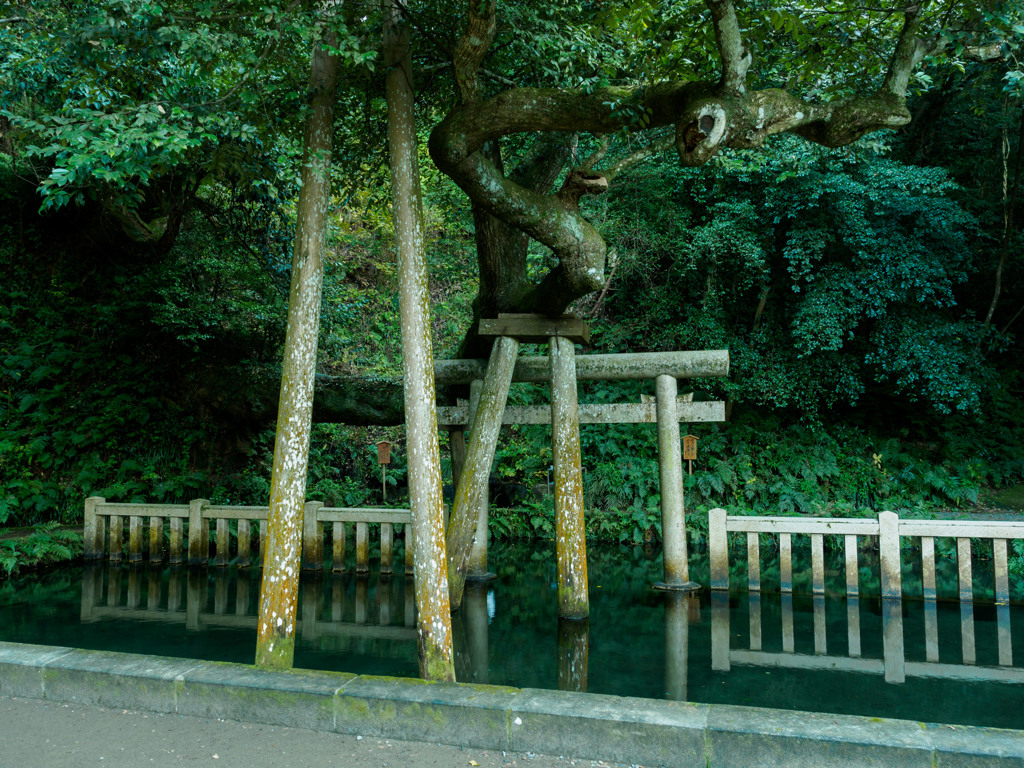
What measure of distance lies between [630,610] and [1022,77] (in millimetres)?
6526

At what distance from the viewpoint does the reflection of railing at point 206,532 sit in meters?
10.3

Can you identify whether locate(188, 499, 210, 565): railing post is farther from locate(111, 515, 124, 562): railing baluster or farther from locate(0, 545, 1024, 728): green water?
locate(111, 515, 124, 562): railing baluster

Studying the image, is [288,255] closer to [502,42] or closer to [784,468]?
[502,42]

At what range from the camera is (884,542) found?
28.1 ft

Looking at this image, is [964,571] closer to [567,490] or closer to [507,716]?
[567,490]

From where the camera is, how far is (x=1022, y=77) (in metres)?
6.20

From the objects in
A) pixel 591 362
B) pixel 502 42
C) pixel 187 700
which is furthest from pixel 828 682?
pixel 502 42

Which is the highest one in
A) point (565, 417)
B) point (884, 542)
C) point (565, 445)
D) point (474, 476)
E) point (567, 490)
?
point (565, 417)

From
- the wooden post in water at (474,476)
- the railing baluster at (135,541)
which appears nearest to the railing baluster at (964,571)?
the wooden post in water at (474,476)

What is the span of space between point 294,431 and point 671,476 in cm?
550

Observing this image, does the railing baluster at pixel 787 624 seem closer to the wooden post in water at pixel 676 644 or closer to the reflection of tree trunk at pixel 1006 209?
the wooden post in water at pixel 676 644

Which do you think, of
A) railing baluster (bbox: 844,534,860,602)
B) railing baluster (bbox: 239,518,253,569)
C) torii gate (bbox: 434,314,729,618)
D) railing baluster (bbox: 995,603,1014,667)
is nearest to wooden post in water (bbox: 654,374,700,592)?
torii gate (bbox: 434,314,729,618)

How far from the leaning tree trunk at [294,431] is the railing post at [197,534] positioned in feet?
21.8

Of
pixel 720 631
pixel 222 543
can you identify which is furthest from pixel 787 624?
pixel 222 543
